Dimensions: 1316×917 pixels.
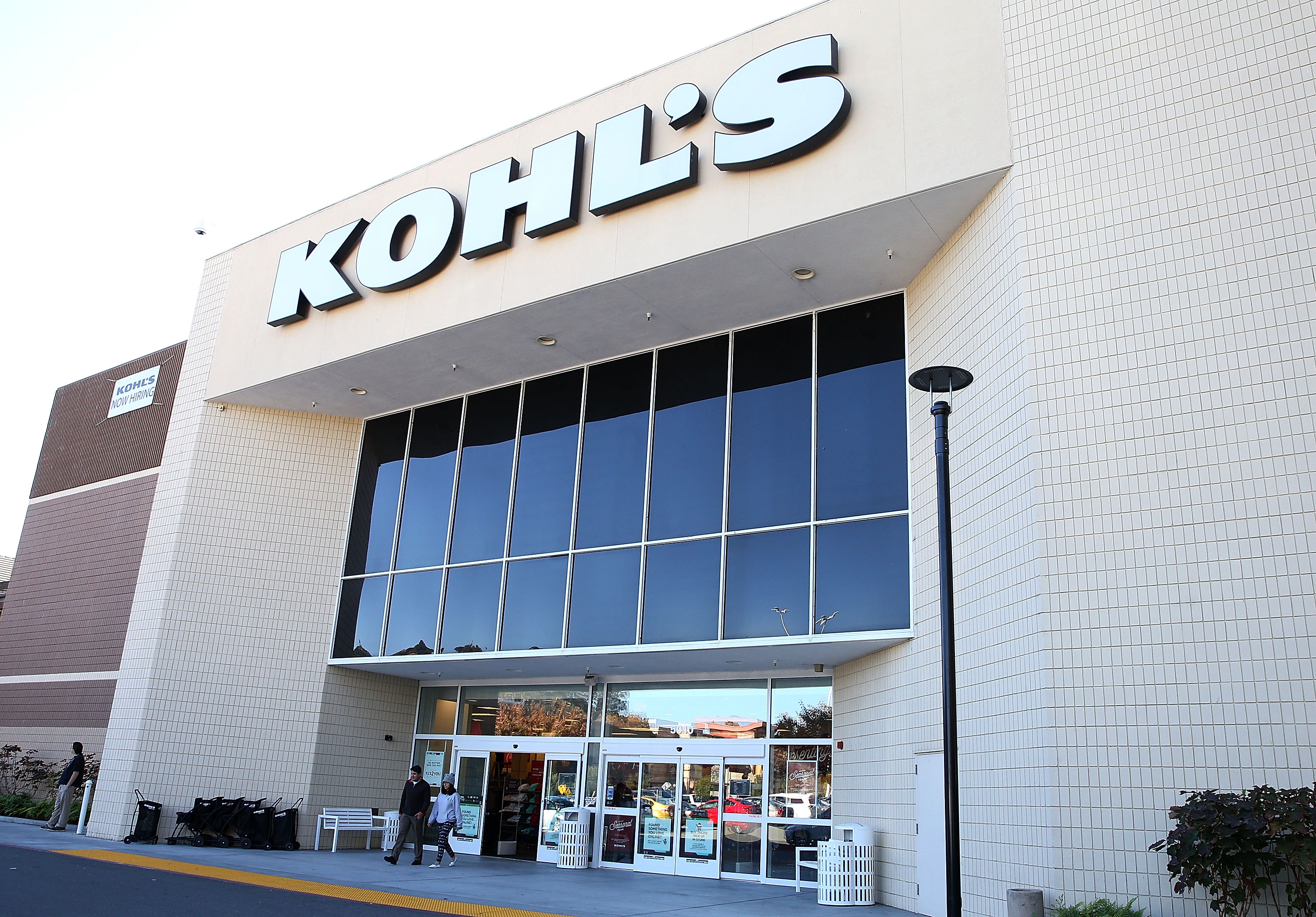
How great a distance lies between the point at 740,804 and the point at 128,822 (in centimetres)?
1021

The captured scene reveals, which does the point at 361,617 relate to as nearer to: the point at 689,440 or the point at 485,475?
the point at 485,475

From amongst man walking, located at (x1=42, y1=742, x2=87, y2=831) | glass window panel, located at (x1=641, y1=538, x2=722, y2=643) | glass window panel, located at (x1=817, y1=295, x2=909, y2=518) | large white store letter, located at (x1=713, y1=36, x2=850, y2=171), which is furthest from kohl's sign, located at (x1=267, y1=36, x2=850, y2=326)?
man walking, located at (x1=42, y1=742, x2=87, y2=831)

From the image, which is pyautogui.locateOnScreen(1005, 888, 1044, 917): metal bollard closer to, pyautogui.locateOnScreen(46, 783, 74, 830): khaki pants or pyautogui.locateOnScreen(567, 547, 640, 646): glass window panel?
pyautogui.locateOnScreen(567, 547, 640, 646): glass window panel

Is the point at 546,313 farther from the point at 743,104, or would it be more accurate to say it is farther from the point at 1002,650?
the point at 1002,650

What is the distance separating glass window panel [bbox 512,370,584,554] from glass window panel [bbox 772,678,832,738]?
412 centimetres

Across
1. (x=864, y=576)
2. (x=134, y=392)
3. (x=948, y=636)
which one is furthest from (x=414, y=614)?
(x=948, y=636)

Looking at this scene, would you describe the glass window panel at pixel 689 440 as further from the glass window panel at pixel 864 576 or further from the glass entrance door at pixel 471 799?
the glass entrance door at pixel 471 799

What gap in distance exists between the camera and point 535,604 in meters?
15.7

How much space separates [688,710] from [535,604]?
120 inches

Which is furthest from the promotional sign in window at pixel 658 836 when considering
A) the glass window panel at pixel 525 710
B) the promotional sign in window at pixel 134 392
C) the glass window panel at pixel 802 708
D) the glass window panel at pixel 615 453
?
the promotional sign in window at pixel 134 392

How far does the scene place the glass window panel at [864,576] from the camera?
12.1 metres

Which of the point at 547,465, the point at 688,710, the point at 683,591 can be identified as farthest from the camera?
the point at 547,465

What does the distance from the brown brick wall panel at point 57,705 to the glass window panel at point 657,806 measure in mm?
10309

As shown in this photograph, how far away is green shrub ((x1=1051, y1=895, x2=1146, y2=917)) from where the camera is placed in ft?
25.8
